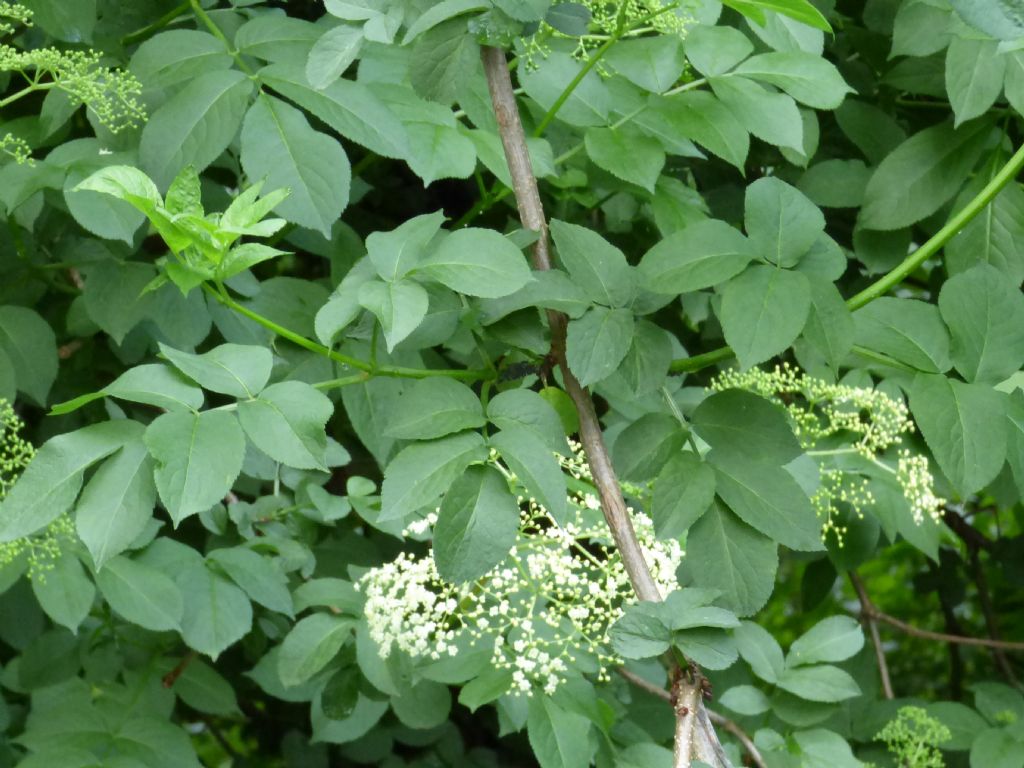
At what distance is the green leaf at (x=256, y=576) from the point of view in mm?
1658

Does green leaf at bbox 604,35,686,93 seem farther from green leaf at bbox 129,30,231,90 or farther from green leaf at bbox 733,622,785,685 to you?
green leaf at bbox 733,622,785,685

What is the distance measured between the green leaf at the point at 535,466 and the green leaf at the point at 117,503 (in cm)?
29

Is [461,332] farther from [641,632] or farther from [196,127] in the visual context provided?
[641,632]

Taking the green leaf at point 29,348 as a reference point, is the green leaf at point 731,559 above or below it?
above

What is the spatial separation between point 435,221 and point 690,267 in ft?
0.75

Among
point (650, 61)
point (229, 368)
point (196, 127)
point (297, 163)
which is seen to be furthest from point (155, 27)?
point (229, 368)

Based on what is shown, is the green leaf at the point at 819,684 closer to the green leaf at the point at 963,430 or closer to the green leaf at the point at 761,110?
A: the green leaf at the point at 963,430

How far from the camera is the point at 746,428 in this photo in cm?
111

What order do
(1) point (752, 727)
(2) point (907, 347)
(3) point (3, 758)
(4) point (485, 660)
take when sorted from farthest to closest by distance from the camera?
(1) point (752, 727) → (3) point (3, 758) → (4) point (485, 660) → (2) point (907, 347)

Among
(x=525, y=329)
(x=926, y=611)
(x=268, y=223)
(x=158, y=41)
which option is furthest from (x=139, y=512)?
(x=926, y=611)

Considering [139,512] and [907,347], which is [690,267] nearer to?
[907,347]

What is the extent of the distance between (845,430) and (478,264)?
0.88 m

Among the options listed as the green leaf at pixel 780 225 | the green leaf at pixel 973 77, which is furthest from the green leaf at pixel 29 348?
the green leaf at pixel 973 77

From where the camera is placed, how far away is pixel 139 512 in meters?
1.02
